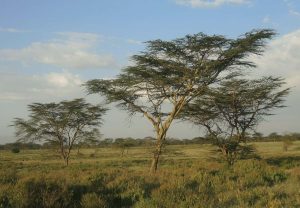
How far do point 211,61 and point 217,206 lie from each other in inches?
593

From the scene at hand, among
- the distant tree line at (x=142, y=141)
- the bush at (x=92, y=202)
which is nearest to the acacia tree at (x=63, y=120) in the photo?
the distant tree line at (x=142, y=141)

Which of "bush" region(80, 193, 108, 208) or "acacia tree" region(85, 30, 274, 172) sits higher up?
"acacia tree" region(85, 30, 274, 172)

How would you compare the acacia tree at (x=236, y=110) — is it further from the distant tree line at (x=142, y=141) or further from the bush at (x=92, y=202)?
the bush at (x=92, y=202)

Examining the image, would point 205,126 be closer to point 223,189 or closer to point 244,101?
point 244,101

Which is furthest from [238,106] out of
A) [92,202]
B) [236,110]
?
[92,202]

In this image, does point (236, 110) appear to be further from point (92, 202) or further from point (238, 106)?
point (92, 202)

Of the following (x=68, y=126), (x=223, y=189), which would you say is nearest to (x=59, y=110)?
(x=68, y=126)

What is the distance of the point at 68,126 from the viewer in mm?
44844

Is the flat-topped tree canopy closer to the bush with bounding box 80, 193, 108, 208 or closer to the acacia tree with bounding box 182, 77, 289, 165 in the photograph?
the acacia tree with bounding box 182, 77, 289, 165

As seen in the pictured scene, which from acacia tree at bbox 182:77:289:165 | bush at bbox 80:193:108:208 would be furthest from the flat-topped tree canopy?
bush at bbox 80:193:108:208

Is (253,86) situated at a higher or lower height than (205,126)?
higher

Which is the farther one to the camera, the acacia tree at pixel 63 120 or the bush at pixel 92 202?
the acacia tree at pixel 63 120

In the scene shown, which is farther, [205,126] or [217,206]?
[205,126]

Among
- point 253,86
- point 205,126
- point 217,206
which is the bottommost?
point 217,206
